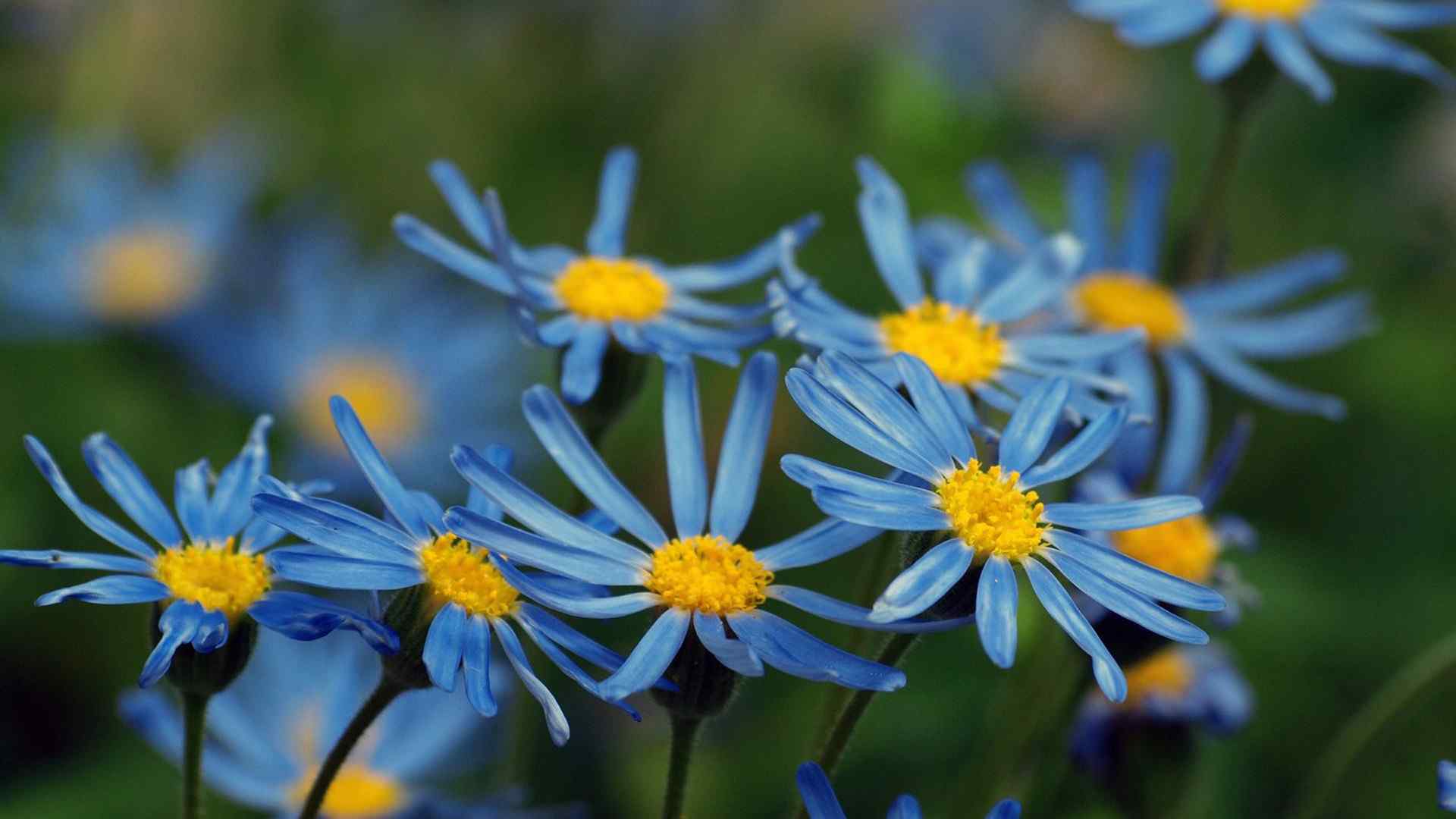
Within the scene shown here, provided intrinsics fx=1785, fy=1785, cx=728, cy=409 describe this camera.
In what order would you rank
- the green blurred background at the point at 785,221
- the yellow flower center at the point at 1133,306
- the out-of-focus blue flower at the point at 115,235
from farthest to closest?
1. the out-of-focus blue flower at the point at 115,235
2. the green blurred background at the point at 785,221
3. the yellow flower center at the point at 1133,306

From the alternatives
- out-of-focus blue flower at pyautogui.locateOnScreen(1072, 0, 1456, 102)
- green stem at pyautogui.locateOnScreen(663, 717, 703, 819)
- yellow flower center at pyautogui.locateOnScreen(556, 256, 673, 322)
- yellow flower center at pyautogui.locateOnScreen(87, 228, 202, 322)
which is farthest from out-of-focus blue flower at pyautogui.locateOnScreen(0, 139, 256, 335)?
green stem at pyautogui.locateOnScreen(663, 717, 703, 819)

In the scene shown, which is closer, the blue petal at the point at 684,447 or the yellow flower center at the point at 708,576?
the yellow flower center at the point at 708,576

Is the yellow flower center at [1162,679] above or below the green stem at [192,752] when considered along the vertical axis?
above

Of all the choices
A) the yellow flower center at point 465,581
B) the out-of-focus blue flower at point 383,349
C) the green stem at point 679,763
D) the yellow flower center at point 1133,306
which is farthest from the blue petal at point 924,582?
the out-of-focus blue flower at point 383,349

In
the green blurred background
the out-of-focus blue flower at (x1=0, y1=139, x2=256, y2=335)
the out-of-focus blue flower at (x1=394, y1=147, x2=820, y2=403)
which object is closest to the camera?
the out-of-focus blue flower at (x1=394, y1=147, x2=820, y2=403)

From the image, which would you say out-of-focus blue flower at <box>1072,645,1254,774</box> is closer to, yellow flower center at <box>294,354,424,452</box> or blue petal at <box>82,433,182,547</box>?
blue petal at <box>82,433,182,547</box>

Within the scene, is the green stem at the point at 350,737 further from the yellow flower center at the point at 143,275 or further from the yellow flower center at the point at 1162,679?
the yellow flower center at the point at 143,275
